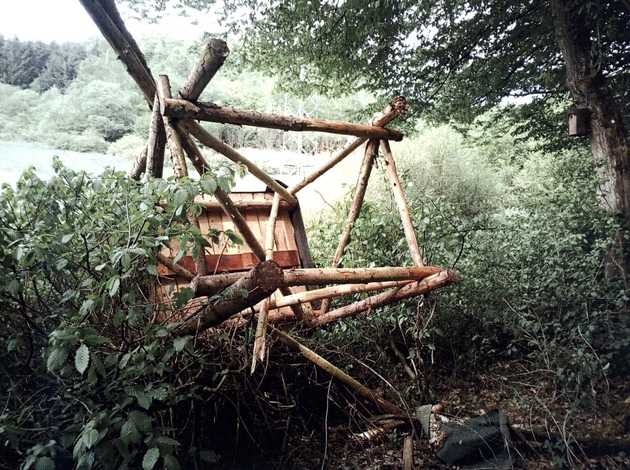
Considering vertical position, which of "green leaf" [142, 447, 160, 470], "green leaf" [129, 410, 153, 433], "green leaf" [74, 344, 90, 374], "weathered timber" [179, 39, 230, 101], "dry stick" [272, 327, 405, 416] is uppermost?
"weathered timber" [179, 39, 230, 101]

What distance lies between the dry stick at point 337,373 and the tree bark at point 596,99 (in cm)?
289

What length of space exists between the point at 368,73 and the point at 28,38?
714 centimetres

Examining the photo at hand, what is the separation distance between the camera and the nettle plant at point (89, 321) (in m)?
1.64

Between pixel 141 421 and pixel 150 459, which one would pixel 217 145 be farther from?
pixel 150 459

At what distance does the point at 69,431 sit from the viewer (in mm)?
1793

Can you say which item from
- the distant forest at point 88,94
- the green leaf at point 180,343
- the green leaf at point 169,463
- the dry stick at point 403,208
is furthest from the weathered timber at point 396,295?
the distant forest at point 88,94

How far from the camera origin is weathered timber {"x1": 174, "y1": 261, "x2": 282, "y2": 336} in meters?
1.88

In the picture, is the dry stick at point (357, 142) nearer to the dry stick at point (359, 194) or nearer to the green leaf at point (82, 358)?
the dry stick at point (359, 194)

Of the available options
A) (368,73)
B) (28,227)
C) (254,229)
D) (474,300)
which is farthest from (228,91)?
(28,227)

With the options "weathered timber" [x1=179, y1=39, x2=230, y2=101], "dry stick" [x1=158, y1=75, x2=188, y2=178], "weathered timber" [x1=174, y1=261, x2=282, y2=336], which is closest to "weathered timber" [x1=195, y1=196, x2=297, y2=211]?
"dry stick" [x1=158, y1=75, x2=188, y2=178]

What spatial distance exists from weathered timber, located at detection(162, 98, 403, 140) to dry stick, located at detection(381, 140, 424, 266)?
0.21m

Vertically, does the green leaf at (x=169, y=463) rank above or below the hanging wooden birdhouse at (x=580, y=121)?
below

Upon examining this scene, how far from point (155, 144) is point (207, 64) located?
144 cm

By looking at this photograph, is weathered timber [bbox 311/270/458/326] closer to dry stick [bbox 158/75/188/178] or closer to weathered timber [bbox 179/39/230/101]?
dry stick [bbox 158/75/188/178]
